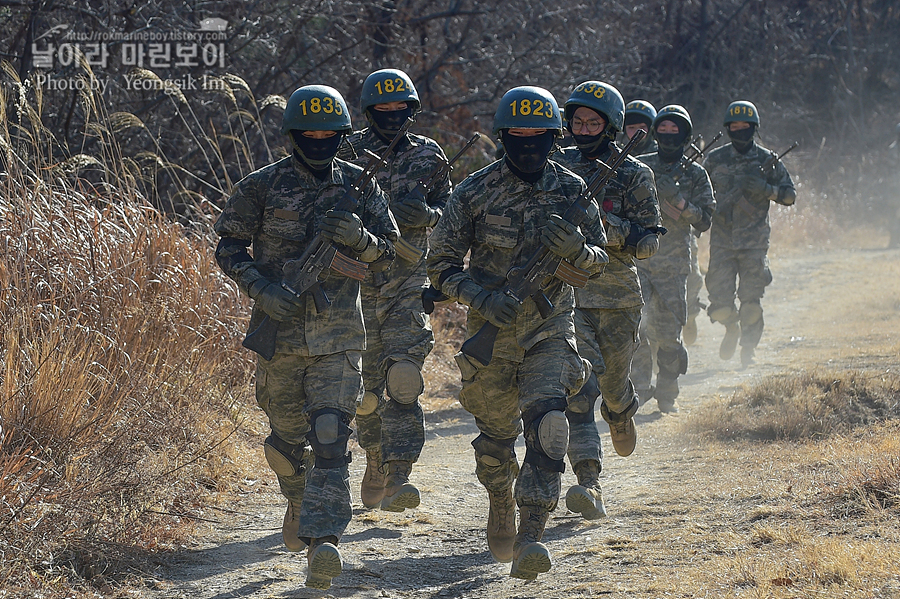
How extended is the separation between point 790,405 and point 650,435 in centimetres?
107

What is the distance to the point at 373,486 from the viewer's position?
21.0ft

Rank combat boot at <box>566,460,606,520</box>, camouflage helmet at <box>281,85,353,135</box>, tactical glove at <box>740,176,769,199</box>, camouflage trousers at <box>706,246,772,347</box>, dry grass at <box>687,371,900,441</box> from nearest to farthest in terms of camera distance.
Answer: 1. camouflage helmet at <box>281,85,353,135</box>
2. combat boot at <box>566,460,606,520</box>
3. dry grass at <box>687,371,900,441</box>
4. tactical glove at <box>740,176,769,199</box>
5. camouflage trousers at <box>706,246,772,347</box>

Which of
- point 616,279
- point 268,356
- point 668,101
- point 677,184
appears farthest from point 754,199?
point 668,101

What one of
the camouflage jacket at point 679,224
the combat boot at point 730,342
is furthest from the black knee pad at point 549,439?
the combat boot at point 730,342

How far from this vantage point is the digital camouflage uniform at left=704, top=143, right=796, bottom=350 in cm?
1085

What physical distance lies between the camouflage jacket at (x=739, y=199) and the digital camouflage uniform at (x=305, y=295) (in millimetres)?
6436

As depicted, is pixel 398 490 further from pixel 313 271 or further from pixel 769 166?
pixel 769 166

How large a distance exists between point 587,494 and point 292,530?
164cm

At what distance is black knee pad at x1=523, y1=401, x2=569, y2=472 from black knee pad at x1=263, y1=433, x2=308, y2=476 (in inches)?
46.5

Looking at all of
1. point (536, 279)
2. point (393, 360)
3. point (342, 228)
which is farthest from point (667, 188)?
point (342, 228)

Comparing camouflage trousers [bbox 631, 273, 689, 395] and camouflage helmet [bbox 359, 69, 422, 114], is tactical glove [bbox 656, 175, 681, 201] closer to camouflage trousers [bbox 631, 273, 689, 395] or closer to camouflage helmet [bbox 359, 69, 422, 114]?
camouflage trousers [bbox 631, 273, 689, 395]

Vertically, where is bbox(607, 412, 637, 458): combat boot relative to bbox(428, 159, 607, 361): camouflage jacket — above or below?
below

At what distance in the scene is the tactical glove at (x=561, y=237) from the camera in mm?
4844

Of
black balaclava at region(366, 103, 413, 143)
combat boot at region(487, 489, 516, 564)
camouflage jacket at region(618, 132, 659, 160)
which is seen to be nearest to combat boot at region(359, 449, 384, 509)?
combat boot at region(487, 489, 516, 564)
